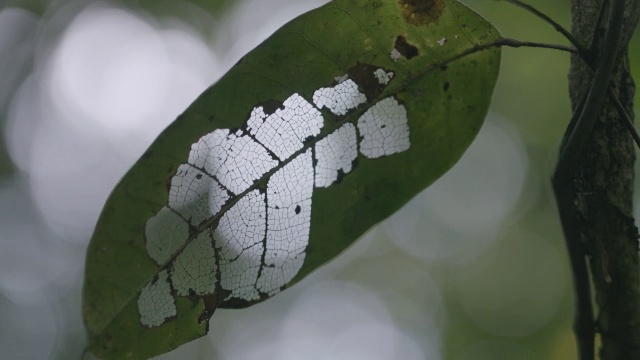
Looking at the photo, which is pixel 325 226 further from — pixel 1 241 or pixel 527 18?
pixel 1 241

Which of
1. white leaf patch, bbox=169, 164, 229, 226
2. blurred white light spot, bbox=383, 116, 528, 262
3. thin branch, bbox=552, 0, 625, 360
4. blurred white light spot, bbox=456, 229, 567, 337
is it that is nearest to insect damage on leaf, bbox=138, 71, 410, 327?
white leaf patch, bbox=169, 164, 229, 226

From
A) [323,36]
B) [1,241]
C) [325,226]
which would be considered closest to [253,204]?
[325,226]

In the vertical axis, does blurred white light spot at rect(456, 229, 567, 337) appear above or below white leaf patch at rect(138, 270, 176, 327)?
below

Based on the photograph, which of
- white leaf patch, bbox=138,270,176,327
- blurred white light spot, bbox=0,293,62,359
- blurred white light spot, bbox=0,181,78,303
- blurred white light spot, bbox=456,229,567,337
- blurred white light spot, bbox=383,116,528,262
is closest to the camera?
white leaf patch, bbox=138,270,176,327

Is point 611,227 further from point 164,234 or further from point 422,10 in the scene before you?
point 164,234

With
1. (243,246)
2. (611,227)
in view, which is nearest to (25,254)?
(243,246)

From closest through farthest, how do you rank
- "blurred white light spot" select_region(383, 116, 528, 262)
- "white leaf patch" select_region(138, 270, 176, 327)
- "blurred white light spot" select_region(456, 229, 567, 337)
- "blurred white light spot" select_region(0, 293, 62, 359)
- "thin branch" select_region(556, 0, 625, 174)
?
"thin branch" select_region(556, 0, 625, 174) → "white leaf patch" select_region(138, 270, 176, 327) → "blurred white light spot" select_region(456, 229, 567, 337) → "blurred white light spot" select_region(383, 116, 528, 262) → "blurred white light spot" select_region(0, 293, 62, 359)

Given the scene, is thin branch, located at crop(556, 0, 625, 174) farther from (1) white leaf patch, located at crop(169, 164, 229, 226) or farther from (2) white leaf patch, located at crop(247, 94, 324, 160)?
(1) white leaf patch, located at crop(169, 164, 229, 226)
